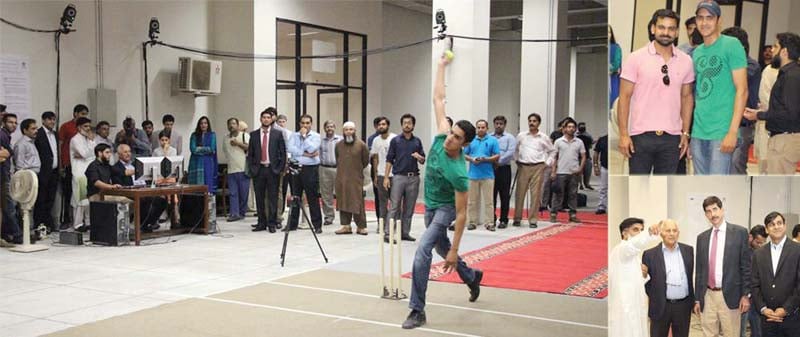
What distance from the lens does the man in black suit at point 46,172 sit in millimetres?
9320

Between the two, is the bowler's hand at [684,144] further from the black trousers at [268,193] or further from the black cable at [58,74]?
the black cable at [58,74]

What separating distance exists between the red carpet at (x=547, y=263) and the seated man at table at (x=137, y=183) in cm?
428

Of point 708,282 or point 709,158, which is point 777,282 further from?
point 709,158

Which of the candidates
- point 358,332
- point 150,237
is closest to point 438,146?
point 358,332

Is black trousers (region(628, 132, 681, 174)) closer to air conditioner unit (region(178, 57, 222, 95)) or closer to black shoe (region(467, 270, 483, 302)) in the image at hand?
black shoe (region(467, 270, 483, 302))

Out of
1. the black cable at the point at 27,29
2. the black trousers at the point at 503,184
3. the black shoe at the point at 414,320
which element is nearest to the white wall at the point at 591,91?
the black trousers at the point at 503,184

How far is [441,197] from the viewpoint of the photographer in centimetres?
516

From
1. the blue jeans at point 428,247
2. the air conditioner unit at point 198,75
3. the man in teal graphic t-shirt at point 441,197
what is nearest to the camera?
the man in teal graphic t-shirt at point 441,197

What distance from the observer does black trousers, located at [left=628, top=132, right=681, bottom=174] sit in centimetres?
286

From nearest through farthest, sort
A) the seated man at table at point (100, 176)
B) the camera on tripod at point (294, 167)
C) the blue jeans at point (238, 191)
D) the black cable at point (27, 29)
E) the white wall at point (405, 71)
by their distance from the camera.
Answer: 1. the seated man at table at point (100, 176)
2. the camera on tripod at point (294, 167)
3. the black cable at point (27, 29)
4. the blue jeans at point (238, 191)
5. the white wall at point (405, 71)

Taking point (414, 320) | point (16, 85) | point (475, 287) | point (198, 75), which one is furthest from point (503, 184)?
point (16, 85)

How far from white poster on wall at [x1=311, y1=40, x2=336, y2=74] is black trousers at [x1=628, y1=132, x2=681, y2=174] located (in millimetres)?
13201

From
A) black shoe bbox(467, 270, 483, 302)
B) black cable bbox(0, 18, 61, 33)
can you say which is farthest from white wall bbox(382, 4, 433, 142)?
black shoe bbox(467, 270, 483, 302)

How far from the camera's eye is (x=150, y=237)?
360 inches
